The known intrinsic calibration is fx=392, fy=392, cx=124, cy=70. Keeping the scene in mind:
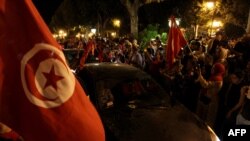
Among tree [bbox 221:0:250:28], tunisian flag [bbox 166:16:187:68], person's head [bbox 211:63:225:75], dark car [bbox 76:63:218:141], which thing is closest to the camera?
dark car [bbox 76:63:218:141]

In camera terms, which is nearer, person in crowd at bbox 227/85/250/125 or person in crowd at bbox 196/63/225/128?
person in crowd at bbox 227/85/250/125

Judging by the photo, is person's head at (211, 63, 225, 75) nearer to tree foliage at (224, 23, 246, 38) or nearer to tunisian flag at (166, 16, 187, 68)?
tunisian flag at (166, 16, 187, 68)

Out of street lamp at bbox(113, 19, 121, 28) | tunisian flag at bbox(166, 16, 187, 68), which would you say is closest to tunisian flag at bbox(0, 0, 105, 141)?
tunisian flag at bbox(166, 16, 187, 68)

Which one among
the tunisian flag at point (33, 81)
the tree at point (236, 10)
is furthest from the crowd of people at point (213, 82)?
the tree at point (236, 10)

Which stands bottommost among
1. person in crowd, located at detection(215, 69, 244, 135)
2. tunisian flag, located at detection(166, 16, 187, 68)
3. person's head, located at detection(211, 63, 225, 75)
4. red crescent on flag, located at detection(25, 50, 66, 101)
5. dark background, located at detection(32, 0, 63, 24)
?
person in crowd, located at detection(215, 69, 244, 135)

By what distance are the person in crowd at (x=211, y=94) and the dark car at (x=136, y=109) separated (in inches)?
43.6

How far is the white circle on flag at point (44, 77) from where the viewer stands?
7.31 ft

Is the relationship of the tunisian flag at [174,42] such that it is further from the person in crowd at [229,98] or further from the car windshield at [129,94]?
the car windshield at [129,94]

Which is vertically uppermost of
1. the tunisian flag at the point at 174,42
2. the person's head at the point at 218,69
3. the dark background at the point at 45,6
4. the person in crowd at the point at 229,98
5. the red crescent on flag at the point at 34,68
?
the dark background at the point at 45,6

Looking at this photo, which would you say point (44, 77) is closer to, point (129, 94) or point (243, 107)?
point (129, 94)

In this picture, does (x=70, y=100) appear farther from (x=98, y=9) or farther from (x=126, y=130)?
(x=98, y=9)

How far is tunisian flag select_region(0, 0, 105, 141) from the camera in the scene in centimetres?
220

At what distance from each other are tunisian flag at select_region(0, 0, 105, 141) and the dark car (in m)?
3.21

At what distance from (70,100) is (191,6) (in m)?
32.4
